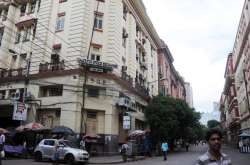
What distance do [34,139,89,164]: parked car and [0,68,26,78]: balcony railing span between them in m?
10.7

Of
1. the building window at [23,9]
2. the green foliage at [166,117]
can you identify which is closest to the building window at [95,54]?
the green foliage at [166,117]

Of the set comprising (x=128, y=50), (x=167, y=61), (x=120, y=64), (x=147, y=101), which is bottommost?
(x=147, y=101)

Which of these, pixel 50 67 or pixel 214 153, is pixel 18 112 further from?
pixel 214 153

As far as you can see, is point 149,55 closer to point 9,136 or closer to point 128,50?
point 128,50

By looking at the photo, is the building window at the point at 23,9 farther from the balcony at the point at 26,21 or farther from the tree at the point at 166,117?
the tree at the point at 166,117

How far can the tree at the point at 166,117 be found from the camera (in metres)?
30.5

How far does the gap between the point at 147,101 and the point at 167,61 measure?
72.2ft

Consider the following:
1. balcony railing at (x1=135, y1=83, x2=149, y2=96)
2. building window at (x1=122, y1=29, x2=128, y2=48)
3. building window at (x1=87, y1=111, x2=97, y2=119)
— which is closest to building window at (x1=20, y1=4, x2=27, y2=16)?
building window at (x1=122, y1=29, x2=128, y2=48)

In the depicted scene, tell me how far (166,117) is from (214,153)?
2741 cm

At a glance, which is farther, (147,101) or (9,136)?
(147,101)

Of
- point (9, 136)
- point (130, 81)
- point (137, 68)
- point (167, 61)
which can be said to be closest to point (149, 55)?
point (137, 68)

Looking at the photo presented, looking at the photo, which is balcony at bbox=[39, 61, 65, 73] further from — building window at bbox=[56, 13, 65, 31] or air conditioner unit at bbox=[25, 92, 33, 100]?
building window at bbox=[56, 13, 65, 31]

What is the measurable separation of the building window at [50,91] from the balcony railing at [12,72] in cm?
301

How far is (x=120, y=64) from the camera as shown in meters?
28.2
